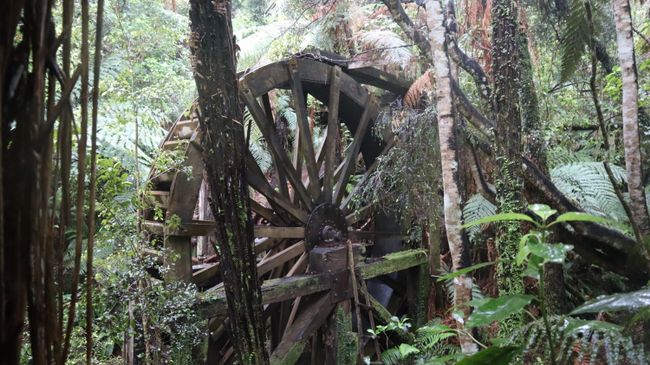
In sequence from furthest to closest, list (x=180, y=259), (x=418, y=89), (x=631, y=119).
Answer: (x=418, y=89), (x=180, y=259), (x=631, y=119)

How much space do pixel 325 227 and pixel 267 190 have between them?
918mm

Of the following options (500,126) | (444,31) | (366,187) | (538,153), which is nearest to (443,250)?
(366,187)

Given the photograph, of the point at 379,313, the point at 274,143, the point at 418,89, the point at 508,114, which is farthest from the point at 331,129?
the point at 508,114

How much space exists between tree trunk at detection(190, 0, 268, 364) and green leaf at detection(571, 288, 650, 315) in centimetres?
169

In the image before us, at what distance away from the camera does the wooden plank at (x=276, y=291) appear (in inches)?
161

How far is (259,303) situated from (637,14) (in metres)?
7.28

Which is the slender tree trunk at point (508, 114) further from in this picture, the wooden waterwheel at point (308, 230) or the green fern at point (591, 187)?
the wooden waterwheel at point (308, 230)

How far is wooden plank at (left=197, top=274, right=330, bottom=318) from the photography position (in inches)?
161

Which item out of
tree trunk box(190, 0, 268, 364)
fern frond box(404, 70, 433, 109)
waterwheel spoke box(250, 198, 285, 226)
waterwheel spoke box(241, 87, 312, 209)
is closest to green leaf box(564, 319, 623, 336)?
tree trunk box(190, 0, 268, 364)

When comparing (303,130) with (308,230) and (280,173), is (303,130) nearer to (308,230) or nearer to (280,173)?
(280,173)

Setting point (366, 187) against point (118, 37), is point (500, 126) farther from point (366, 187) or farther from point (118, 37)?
point (118, 37)

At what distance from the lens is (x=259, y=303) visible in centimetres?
260

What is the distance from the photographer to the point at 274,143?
17.7 feet

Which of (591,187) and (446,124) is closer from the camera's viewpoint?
(446,124)
